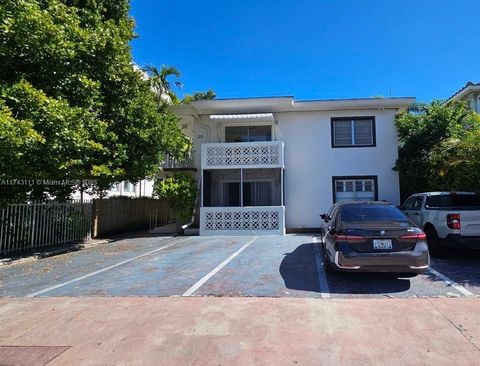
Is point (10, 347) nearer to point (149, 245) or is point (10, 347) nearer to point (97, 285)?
point (97, 285)

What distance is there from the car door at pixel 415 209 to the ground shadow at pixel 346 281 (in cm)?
304

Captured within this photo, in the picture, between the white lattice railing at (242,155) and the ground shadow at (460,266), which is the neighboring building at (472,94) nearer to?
the white lattice railing at (242,155)

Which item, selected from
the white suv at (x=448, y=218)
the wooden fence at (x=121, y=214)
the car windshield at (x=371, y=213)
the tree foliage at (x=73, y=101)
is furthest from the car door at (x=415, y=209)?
the wooden fence at (x=121, y=214)

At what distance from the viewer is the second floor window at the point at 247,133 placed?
18547mm

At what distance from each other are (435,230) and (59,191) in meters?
12.9

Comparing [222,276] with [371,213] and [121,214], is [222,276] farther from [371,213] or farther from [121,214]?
[121,214]

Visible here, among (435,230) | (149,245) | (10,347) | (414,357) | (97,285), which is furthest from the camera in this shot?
(149,245)

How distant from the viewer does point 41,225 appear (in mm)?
12617

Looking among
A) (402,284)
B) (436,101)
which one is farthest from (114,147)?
(436,101)

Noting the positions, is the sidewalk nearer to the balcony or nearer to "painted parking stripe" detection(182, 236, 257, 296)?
"painted parking stripe" detection(182, 236, 257, 296)

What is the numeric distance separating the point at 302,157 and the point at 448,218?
30.8 ft

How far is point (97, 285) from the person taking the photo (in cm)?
765

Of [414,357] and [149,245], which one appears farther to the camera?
[149,245]

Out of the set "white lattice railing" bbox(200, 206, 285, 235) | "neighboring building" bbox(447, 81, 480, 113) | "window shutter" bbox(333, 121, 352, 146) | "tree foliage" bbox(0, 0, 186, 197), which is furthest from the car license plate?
"neighboring building" bbox(447, 81, 480, 113)
